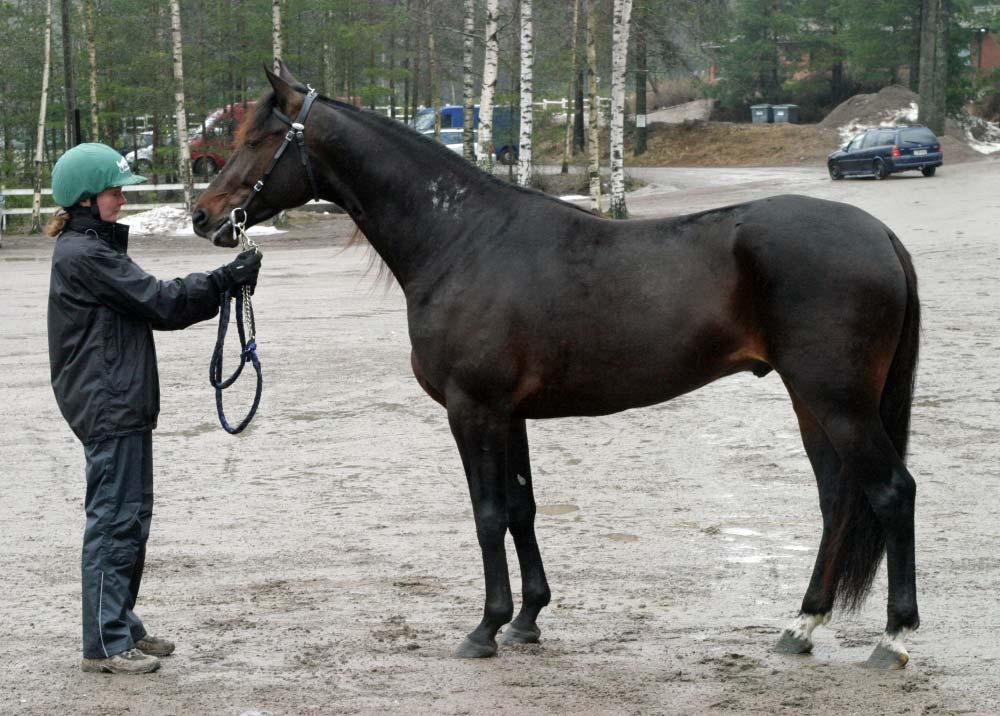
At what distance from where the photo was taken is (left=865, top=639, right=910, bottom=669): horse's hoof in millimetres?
4430

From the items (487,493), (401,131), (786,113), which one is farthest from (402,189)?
(786,113)

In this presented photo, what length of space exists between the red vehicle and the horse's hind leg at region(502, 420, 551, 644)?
2703cm

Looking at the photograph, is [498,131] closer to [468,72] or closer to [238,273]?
[468,72]

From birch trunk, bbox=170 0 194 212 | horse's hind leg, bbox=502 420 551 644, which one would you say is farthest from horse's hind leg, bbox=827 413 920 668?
birch trunk, bbox=170 0 194 212

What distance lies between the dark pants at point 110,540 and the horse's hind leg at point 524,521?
4.85ft

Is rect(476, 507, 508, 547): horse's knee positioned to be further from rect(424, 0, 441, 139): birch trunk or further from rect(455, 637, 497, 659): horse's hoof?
rect(424, 0, 441, 139): birch trunk

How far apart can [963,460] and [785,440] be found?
45.3 inches

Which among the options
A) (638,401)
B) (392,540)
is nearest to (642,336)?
(638,401)

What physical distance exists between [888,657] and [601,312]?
1.66 metres

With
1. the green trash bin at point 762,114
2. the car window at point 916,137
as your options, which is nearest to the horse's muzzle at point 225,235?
the car window at point 916,137

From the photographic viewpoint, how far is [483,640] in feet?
15.6

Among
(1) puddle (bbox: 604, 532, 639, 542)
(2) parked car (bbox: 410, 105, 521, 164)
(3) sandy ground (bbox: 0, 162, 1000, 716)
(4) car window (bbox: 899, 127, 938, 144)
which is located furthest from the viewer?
(2) parked car (bbox: 410, 105, 521, 164)

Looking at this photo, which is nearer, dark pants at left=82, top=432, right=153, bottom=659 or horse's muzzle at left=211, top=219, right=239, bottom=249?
dark pants at left=82, top=432, right=153, bottom=659

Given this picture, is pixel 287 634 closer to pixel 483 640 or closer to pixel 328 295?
pixel 483 640
